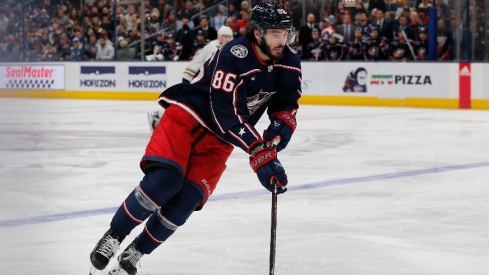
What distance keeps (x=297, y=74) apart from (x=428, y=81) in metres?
9.91

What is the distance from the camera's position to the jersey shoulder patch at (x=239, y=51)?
280 cm

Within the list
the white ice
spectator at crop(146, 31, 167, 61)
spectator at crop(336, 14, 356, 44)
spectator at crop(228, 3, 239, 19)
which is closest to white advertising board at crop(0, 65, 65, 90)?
spectator at crop(146, 31, 167, 61)

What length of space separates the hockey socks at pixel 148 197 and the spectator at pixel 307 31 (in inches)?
429

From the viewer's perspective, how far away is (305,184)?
17.1ft

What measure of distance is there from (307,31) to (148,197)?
1100 centimetres

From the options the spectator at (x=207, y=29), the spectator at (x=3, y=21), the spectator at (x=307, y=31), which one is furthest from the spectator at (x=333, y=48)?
the spectator at (x=3, y=21)

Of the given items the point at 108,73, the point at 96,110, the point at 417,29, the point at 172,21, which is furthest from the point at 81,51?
the point at 417,29

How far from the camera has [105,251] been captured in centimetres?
279

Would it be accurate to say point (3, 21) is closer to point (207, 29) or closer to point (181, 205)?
point (207, 29)

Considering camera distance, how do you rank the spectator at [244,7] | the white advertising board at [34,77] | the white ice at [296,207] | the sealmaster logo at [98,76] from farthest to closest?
the white advertising board at [34,77] < the sealmaster logo at [98,76] < the spectator at [244,7] < the white ice at [296,207]

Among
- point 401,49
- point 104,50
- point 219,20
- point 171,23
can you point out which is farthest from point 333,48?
point 104,50

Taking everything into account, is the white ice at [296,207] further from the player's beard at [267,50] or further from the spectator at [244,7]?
the spectator at [244,7]

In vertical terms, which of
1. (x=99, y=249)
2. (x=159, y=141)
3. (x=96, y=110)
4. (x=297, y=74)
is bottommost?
(x=96, y=110)

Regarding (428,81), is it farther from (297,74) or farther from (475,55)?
(297,74)
